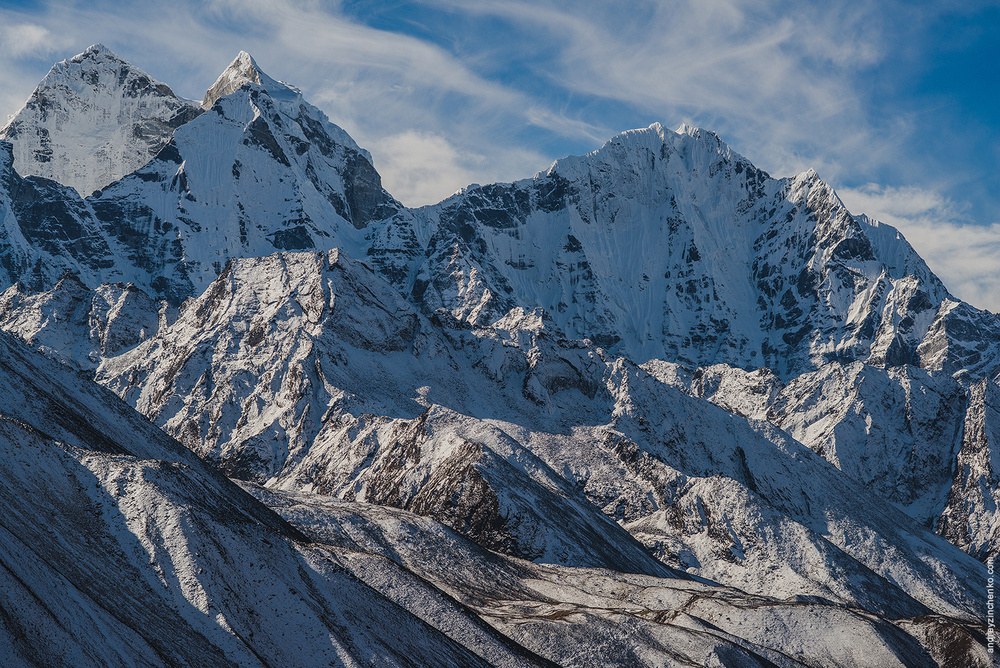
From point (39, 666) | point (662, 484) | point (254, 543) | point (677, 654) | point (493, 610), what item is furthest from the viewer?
point (662, 484)

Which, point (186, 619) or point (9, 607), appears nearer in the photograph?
point (9, 607)

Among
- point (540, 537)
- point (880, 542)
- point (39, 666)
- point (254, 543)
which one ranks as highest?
point (880, 542)

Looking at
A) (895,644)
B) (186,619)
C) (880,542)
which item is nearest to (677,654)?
(895,644)

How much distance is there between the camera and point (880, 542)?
196m

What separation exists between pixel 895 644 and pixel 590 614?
36.4 metres

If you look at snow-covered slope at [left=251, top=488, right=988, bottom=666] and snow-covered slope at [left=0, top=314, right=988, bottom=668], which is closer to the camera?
snow-covered slope at [left=0, top=314, right=988, bottom=668]

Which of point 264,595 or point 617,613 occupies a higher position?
point 617,613

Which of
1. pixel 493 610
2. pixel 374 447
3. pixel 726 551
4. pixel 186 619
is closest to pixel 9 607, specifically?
pixel 186 619

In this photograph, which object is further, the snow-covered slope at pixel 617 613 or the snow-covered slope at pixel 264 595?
the snow-covered slope at pixel 617 613

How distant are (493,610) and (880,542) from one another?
115 meters

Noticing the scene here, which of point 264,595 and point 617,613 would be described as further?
point 617,613

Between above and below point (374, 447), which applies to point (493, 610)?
below

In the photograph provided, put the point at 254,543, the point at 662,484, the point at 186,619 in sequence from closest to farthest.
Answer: the point at 186,619 → the point at 254,543 → the point at 662,484

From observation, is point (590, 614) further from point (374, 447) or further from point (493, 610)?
point (374, 447)
